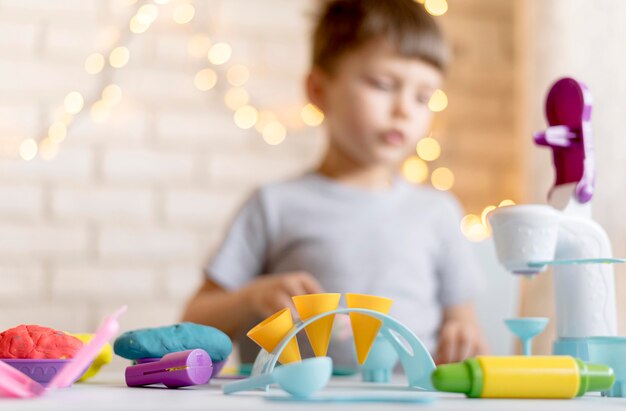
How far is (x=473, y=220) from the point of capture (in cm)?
207

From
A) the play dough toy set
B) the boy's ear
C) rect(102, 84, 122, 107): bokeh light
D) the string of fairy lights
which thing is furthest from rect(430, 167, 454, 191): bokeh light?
the play dough toy set

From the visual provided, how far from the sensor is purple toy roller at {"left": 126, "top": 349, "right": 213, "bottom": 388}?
0.62 meters

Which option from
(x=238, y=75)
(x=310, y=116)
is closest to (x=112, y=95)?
(x=238, y=75)

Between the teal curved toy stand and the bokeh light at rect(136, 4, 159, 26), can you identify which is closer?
the teal curved toy stand

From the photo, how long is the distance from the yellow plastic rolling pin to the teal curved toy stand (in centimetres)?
4

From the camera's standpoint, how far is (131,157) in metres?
1.94

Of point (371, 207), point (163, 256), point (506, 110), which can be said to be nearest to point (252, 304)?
point (371, 207)

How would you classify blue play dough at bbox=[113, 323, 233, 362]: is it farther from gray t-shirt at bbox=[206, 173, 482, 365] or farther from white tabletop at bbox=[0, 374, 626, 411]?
gray t-shirt at bbox=[206, 173, 482, 365]

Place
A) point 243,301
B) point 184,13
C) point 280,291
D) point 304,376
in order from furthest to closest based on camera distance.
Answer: point 184,13, point 243,301, point 280,291, point 304,376

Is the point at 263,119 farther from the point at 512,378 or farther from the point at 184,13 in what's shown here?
the point at 512,378

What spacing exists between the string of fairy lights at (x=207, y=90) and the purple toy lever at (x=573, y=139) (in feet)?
3.99

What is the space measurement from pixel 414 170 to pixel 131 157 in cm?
67

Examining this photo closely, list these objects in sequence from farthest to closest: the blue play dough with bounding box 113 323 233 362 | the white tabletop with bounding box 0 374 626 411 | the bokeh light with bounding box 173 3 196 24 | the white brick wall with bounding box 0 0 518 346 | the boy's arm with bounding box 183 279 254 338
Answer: the bokeh light with bounding box 173 3 196 24
the white brick wall with bounding box 0 0 518 346
the boy's arm with bounding box 183 279 254 338
the blue play dough with bounding box 113 323 233 362
the white tabletop with bounding box 0 374 626 411

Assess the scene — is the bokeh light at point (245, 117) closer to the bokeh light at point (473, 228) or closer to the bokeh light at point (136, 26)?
the bokeh light at point (136, 26)
